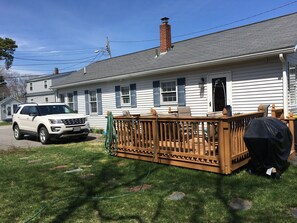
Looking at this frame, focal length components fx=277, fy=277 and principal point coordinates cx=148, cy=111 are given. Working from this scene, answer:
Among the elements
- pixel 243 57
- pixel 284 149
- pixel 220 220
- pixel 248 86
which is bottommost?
pixel 220 220

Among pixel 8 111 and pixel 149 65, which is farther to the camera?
pixel 8 111

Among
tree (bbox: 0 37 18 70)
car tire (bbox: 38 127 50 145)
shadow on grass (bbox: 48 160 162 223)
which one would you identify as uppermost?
tree (bbox: 0 37 18 70)

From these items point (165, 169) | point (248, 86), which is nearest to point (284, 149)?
point (165, 169)

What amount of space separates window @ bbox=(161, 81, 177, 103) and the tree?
1121 inches

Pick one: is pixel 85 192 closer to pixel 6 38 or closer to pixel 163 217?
pixel 163 217

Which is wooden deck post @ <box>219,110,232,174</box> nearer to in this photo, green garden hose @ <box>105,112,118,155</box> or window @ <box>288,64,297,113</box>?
green garden hose @ <box>105,112,118,155</box>

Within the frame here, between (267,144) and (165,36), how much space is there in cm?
1024

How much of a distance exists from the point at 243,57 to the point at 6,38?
107 ft

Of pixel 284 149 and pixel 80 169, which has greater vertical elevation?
pixel 284 149

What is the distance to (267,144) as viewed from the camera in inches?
200

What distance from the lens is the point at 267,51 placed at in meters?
8.23

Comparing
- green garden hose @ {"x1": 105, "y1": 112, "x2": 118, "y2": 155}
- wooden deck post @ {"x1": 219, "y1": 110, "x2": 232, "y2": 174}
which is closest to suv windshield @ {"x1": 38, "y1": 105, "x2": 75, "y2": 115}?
green garden hose @ {"x1": 105, "y1": 112, "x2": 118, "y2": 155}

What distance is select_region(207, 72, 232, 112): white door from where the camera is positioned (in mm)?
9797

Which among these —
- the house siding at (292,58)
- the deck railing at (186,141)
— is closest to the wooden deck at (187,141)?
the deck railing at (186,141)
